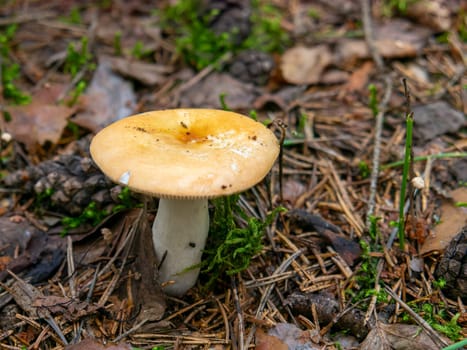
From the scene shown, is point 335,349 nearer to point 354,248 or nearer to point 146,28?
point 354,248

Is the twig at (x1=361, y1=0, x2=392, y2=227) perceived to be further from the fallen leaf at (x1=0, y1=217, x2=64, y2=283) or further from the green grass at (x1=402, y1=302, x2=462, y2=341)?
the fallen leaf at (x1=0, y1=217, x2=64, y2=283)

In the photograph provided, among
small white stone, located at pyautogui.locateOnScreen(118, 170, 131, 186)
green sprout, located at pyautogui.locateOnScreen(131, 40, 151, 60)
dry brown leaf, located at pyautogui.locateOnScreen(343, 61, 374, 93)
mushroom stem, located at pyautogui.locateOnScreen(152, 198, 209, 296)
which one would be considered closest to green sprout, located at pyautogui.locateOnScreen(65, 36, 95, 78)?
green sprout, located at pyautogui.locateOnScreen(131, 40, 151, 60)

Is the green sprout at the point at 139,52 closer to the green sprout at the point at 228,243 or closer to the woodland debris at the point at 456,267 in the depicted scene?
the green sprout at the point at 228,243

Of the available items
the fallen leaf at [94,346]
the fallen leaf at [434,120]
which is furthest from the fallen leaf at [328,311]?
the fallen leaf at [434,120]

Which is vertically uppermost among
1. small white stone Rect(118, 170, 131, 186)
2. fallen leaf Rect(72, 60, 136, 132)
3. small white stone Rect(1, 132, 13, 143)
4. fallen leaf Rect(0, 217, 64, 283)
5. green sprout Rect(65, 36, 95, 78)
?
small white stone Rect(118, 170, 131, 186)

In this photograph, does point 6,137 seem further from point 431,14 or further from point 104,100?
point 431,14
